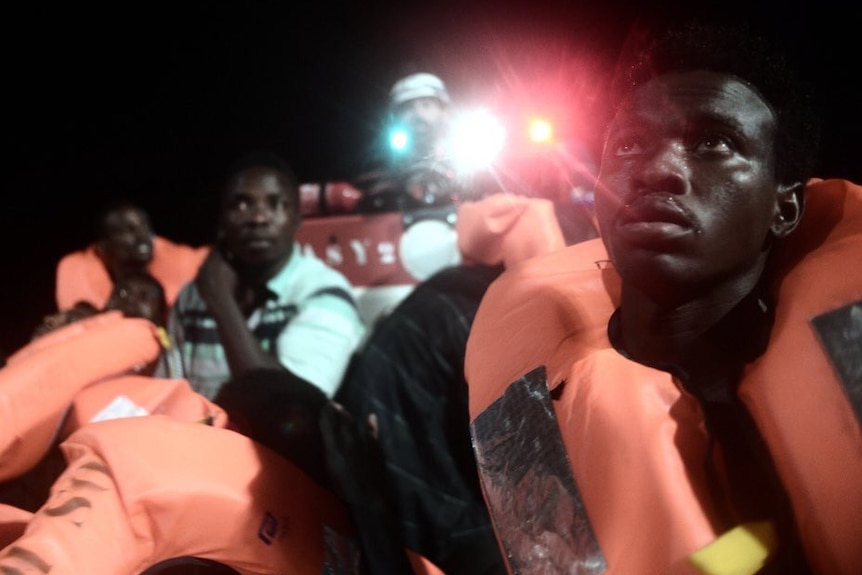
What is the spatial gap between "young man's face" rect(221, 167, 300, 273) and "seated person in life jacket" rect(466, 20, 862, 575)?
1293 millimetres

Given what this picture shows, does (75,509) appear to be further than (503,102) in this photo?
No

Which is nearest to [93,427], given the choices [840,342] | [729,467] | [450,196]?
[729,467]

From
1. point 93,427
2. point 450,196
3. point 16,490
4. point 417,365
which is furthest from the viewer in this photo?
point 450,196

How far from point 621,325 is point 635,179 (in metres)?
0.19

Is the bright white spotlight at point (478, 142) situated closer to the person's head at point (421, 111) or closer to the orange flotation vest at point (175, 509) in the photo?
the person's head at point (421, 111)

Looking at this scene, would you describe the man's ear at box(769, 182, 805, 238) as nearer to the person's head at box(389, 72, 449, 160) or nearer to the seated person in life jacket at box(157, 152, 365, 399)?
the seated person in life jacket at box(157, 152, 365, 399)

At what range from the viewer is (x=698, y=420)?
680 millimetres

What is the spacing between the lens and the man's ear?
75cm

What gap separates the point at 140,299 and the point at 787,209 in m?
1.88

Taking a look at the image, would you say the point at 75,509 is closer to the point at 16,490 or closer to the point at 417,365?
the point at 16,490

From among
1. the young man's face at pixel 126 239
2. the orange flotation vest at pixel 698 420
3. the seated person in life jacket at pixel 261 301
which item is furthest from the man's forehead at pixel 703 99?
the young man's face at pixel 126 239

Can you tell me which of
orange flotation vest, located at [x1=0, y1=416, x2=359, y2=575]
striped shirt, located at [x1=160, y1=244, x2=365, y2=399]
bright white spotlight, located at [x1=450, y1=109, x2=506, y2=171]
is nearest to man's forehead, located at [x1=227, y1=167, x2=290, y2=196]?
striped shirt, located at [x1=160, y1=244, x2=365, y2=399]

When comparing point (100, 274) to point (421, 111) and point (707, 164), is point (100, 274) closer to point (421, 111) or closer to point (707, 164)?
point (421, 111)

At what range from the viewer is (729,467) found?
2.19 feet
